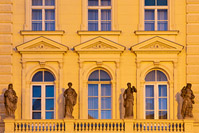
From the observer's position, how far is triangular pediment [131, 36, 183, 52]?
31.0 m

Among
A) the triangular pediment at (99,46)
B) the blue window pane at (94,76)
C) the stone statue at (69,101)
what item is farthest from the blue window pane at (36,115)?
the triangular pediment at (99,46)

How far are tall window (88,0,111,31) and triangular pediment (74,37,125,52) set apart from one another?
32.7 inches

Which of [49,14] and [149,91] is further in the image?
[49,14]

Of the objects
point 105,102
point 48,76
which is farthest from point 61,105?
point 105,102

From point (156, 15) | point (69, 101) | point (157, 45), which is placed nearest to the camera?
point (69, 101)

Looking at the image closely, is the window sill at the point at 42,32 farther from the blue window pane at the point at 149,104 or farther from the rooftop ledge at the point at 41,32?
the blue window pane at the point at 149,104

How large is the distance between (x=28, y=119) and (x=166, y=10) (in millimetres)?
8414

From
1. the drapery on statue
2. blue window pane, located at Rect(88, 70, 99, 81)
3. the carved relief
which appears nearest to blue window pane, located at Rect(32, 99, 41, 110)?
blue window pane, located at Rect(88, 70, 99, 81)

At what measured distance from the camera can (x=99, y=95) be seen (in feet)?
103

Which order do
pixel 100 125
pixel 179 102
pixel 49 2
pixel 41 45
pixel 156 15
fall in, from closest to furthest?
pixel 100 125, pixel 179 102, pixel 41 45, pixel 156 15, pixel 49 2

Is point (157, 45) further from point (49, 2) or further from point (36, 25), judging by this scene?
point (36, 25)

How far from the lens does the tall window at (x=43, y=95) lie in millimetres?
31219

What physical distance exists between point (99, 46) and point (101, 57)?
0.53 m

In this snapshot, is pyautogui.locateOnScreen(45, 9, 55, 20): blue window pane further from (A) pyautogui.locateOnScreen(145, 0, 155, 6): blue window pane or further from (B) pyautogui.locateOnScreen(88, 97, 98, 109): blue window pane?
(A) pyautogui.locateOnScreen(145, 0, 155, 6): blue window pane
